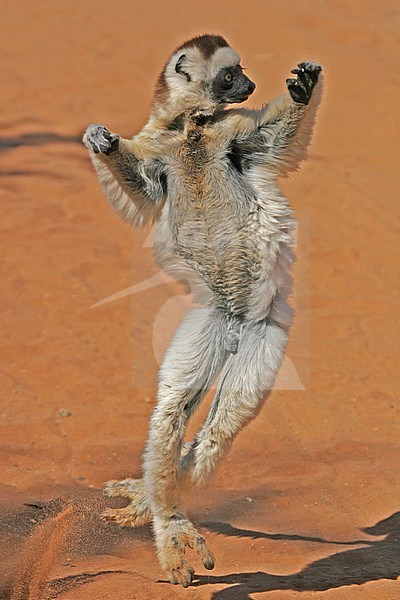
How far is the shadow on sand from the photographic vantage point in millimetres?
4875

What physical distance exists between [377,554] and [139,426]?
107 inches

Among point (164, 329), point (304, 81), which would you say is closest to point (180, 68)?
point (304, 81)

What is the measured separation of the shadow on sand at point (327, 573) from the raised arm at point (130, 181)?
225cm

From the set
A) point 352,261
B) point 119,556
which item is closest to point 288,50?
point 352,261

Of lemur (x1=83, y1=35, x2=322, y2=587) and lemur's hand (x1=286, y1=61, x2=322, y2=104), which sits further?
lemur (x1=83, y1=35, x2=322, y2=587)

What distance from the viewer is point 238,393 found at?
15.9ft

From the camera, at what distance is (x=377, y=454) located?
7.46 m

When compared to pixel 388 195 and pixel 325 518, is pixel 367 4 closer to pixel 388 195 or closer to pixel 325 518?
pixel 388 195

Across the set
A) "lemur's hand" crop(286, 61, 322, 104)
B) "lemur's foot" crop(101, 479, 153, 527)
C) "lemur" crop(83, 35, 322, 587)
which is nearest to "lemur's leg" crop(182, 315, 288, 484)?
"lemur" crop(83, 35, 322, 587)

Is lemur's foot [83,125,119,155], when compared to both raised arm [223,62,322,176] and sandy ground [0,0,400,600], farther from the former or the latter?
sandy ground [0,0,400,600]

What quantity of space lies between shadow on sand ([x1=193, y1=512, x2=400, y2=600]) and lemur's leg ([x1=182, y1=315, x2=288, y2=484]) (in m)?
0.67

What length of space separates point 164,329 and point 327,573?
4173 mm

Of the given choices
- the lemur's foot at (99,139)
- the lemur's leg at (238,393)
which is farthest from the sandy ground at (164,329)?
the lemur's foot at (99,139)

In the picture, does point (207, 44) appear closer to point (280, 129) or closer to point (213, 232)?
point (280, 129)
